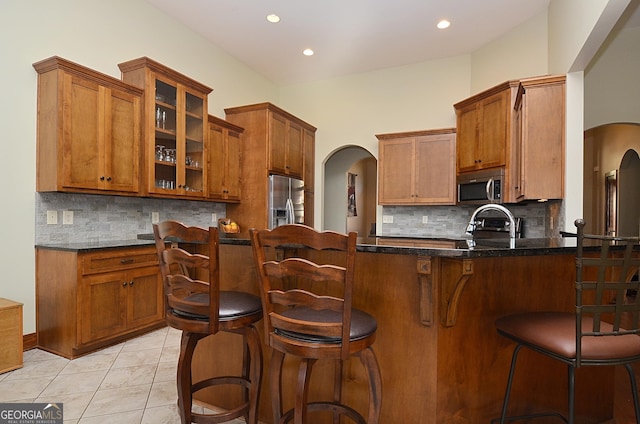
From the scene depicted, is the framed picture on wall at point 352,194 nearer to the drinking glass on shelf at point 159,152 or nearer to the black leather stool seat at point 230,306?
the drinking glass on shelf at point 159,152

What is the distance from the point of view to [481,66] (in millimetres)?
4770

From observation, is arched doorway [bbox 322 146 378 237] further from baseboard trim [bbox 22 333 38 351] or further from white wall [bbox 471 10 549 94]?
baseboard trim [bbox 22 333 38 351]

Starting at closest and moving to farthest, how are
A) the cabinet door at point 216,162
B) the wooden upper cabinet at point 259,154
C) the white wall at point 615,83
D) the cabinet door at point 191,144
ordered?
the cabinet door at point 191,144
the white wall at point 615,83
the cabinet door at point 216,162
the wooden upper cabinet at point 259,154

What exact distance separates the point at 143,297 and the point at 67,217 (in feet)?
3.24

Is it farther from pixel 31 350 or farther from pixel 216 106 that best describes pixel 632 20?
pixel 31 350

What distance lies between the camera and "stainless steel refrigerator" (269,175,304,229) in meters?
4.80

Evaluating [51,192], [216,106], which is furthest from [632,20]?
[51,192]

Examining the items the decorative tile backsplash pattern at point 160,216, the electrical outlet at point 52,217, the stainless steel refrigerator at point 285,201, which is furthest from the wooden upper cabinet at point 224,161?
the electrical outlet at point 52,217

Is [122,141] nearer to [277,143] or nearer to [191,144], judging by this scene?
[191,144]

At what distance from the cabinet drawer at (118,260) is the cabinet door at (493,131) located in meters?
3.63

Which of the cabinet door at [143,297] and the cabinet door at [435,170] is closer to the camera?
the cabinet door at [143,297]

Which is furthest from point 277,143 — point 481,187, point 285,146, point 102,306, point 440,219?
point 102,306

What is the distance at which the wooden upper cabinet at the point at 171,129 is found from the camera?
3443 millimetres

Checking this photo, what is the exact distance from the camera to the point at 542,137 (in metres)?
3.29
